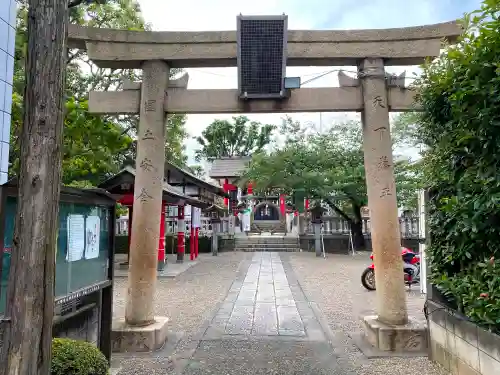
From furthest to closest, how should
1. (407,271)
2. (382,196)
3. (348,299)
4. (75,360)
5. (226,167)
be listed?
1. (226,167)
2. (407,271)
3. (348,299)
4. (382,196)
5. (75,360)

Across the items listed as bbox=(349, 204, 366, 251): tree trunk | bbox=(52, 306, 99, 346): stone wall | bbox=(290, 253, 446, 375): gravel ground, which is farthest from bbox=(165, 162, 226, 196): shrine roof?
bbox=(52, 306, 99, 346): stone wall

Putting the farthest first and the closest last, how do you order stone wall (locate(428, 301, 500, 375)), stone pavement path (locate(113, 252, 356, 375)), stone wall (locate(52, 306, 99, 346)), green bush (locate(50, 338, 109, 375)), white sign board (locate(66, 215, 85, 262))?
stone pavement path (locate(113, 252, 356, 375)) → stone wall (locate(52, 306, 99, 346)) → white sign board (locate(66, 215, 85, 262)) → stone wall (locate(428, 301, 500, 375)) → green bush (locate(50, 338, 109, 375))

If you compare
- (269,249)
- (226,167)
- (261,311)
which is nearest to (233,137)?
(226,167)

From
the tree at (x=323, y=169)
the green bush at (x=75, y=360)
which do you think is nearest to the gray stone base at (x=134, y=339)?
the green bush at (x=75, y=360)

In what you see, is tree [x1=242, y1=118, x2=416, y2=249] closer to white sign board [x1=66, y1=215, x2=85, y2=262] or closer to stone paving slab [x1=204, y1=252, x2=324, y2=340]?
stone paving slab [x1=204, y1=252, x2=324, y2=340]

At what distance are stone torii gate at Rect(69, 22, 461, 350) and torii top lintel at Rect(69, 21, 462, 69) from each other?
0.01 metres

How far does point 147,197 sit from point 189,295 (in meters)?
→ 4.62

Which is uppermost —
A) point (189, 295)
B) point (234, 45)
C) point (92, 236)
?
point (234, 45)

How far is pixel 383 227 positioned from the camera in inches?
196

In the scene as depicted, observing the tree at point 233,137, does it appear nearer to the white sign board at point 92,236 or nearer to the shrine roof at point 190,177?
the shrine roof at point 190,177

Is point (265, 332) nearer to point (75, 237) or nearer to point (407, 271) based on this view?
point (75, 237)

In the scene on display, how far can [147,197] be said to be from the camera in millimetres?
5059

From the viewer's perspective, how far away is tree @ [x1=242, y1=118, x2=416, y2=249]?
1695cm

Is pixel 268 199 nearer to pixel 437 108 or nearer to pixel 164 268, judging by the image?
pixel 164 268
